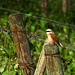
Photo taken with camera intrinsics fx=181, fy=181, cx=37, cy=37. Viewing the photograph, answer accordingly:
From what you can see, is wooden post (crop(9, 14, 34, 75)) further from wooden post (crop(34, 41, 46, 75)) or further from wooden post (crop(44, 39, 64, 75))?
wooden post (crop(44, 39, 64, 75))

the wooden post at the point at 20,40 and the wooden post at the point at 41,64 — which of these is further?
the wooden post at the point at 20,40

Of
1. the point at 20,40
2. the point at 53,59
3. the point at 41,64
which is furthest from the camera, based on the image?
the point at 20,40

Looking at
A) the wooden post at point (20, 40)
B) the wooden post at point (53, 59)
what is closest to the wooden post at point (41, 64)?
the wooden post at point (53, 59)

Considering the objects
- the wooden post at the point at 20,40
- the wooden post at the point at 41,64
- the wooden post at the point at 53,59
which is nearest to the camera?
the wooden post at the point at 53,59

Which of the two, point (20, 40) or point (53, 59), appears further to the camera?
point (20, 40)

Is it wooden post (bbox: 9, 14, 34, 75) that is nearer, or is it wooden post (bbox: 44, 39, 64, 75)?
wooden post (bbox: 44, 39, 64, 75)

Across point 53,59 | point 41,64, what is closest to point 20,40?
point 41,64

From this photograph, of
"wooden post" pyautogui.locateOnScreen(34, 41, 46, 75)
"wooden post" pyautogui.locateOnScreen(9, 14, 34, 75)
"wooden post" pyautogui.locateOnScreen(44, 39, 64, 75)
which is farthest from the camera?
"wooden post" pyautogui.locateOnScreen(9, 14, 34, 75)

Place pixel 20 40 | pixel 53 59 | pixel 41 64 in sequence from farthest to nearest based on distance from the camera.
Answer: pixel 20 40, pixel 41 64, pixel 53 59

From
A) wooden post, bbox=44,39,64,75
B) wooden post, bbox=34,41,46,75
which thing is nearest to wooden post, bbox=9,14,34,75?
wooden post, bbox=34,41,46,75

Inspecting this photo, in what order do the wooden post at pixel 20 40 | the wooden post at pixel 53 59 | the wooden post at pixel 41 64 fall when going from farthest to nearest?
1. the wooden post at pixel 20 40
2. the wooden post at pixel 41 64
3. the wooden post at pixel 53 59

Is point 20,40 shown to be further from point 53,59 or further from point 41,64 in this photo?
point 53,59

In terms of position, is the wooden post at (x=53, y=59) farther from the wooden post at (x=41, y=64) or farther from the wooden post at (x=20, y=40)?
the wooden post at (x=20, y=40)

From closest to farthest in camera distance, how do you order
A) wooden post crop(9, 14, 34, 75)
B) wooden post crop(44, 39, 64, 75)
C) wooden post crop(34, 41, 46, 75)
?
wooden post crop(44, 39, 64, 75) < wooden post crop(34, 41, 46, 75) < wooden post crop(9, 14, 34, 75)
